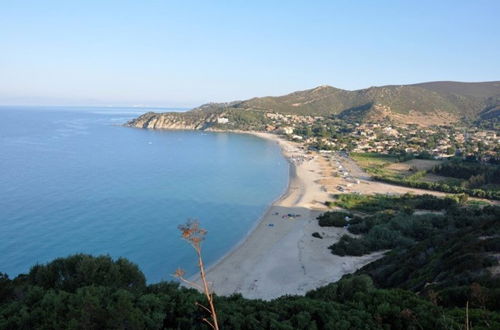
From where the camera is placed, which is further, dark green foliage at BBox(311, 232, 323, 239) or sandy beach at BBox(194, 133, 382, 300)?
dark green foliage at BBox(311, 232, 323, 239)

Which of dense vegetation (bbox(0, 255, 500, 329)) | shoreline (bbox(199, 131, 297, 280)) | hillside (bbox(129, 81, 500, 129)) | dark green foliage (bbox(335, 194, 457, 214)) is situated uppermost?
hillside (bbox(129, 81, 500, 129))

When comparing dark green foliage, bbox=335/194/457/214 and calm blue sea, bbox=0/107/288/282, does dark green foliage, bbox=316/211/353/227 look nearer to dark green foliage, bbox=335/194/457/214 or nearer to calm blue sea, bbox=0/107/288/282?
dark green foliage, bbox=335/194/457/214

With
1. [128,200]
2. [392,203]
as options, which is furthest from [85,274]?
[392,203]

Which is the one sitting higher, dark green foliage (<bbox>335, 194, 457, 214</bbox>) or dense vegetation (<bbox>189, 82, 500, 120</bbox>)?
dense vegetation (<bbox>189, 82, 500, 120</bbox>)

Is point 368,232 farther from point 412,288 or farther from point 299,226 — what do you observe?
point 412,288

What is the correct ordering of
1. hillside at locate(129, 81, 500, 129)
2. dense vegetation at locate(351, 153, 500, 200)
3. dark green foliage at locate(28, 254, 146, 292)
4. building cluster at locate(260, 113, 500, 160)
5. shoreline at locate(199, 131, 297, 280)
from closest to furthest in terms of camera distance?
dark green foliage at locate(28, 254, 146, 292)
shoreline at locate(199, 131, 297, 280)
dense vegetation at locate(351, 153, 500, 200)
building cluster at locate(260, 113, 500, 160)
hillside at locate(129, 81, 500, 129)

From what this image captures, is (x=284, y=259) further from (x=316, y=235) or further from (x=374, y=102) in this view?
(x=374, y=102)

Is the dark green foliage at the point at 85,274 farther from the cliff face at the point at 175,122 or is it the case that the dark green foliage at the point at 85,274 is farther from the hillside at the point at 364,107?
the cliff face at the point at 175,122

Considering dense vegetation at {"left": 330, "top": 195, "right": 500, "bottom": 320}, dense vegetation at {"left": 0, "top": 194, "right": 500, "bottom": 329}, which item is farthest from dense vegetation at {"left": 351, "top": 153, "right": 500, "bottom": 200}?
dense vegetation at {"left": 0, "top": 194, "right": 500, "bottom": 329}
